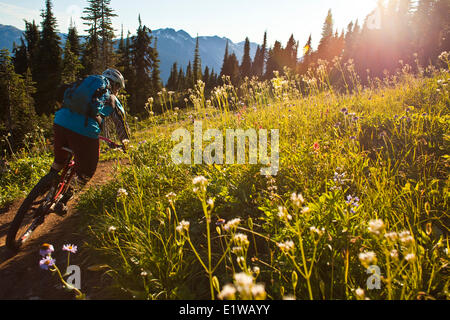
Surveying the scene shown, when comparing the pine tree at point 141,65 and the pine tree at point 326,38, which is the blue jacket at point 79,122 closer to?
the pine tree at point 141,65

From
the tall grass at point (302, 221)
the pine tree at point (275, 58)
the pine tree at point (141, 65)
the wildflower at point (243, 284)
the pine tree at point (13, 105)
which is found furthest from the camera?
the pine tree at point (275, 58)

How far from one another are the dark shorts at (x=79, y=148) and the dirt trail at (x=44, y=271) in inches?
40.6

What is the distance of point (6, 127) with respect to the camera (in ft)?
85.8

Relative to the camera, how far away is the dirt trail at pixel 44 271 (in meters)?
2.72

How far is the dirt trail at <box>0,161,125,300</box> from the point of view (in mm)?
2723

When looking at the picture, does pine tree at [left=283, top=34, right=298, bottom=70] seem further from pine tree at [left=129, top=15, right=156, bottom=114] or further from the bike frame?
the bike frame

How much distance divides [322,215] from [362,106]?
13.7ft

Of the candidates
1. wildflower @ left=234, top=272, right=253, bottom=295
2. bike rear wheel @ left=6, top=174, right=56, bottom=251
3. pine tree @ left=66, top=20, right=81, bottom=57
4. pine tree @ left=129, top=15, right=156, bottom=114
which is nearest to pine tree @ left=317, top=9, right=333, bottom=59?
pine tree @ left=129, top=15, right=156, bottom=114

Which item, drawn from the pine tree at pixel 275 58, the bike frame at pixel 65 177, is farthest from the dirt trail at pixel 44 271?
the pine tree at pixel 275 58

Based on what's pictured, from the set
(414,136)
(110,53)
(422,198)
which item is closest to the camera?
(422,198)

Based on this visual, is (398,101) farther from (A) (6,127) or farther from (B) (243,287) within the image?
(A) (6,127)

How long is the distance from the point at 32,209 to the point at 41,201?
16 centimetres
